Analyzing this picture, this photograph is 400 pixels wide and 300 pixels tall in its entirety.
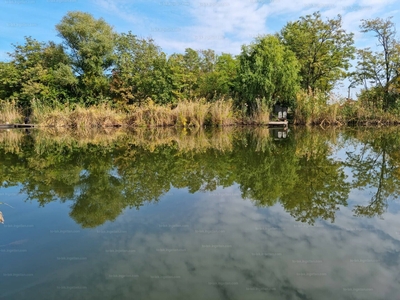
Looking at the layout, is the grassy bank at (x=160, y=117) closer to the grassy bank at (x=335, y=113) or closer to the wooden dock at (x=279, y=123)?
the wooden dock at (x=279, y=123)

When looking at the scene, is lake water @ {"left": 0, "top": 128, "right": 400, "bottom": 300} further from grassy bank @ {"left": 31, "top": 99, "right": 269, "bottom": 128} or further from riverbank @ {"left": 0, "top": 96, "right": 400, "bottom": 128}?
riverbank @ {"left": 0, "top": 96, "right": 400, "bottom": 128}

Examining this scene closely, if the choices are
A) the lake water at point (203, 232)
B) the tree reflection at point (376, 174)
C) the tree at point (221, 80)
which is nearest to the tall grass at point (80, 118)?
the tree at point (221, 80)

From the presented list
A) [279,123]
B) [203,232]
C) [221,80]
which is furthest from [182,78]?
[203,232]

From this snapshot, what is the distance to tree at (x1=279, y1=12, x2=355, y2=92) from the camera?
20.7m

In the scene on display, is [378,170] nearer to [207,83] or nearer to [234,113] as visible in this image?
[234,113]

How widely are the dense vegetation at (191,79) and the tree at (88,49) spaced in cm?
8

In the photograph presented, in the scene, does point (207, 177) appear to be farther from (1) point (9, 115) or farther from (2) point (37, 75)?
(2) point (37, 75)

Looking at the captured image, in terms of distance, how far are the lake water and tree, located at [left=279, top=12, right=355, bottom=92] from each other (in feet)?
60.3

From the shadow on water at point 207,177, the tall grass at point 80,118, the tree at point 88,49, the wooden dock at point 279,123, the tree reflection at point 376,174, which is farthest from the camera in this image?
the tree at point 88,49

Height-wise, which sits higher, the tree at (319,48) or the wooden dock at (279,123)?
the tree at (319,48)

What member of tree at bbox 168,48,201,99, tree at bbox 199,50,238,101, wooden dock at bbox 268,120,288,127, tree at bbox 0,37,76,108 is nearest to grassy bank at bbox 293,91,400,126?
wooden dock at bbox 268,120,288,127

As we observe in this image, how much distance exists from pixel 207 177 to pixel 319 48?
20.5 m

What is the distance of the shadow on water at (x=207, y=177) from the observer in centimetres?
348

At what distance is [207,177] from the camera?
4.80 metres
